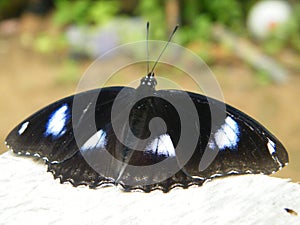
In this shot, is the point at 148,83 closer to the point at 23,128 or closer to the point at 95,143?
the point at 95,143

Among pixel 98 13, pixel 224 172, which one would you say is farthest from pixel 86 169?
pixel 98 13

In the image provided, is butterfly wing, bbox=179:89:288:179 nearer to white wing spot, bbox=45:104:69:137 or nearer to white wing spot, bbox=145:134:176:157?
white wing spot, bbox=145:134:176:157

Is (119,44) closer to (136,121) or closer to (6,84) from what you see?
(6,84)

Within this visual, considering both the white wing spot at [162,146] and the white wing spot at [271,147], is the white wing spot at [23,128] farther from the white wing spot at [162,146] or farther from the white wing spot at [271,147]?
the white wing spot at [271,147]

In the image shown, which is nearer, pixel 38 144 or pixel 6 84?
pixel 38 144

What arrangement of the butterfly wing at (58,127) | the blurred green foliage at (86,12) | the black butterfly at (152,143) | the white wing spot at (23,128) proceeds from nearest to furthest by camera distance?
the black butterfly at (152,143) < the butterfly wing at (58,127) < the white wing spot at (23,128) < the blurred green foliage at (86,12)

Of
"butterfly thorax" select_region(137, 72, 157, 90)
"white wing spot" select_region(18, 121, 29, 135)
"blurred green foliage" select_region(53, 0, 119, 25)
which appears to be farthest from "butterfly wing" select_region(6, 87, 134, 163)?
"blurred green foliage" select_region(53, 0, 119, 25)

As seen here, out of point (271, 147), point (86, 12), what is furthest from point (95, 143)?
point (86, 12)

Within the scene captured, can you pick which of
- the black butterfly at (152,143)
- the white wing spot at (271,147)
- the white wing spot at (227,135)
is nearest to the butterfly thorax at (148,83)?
the black butterfly at (152,143)
